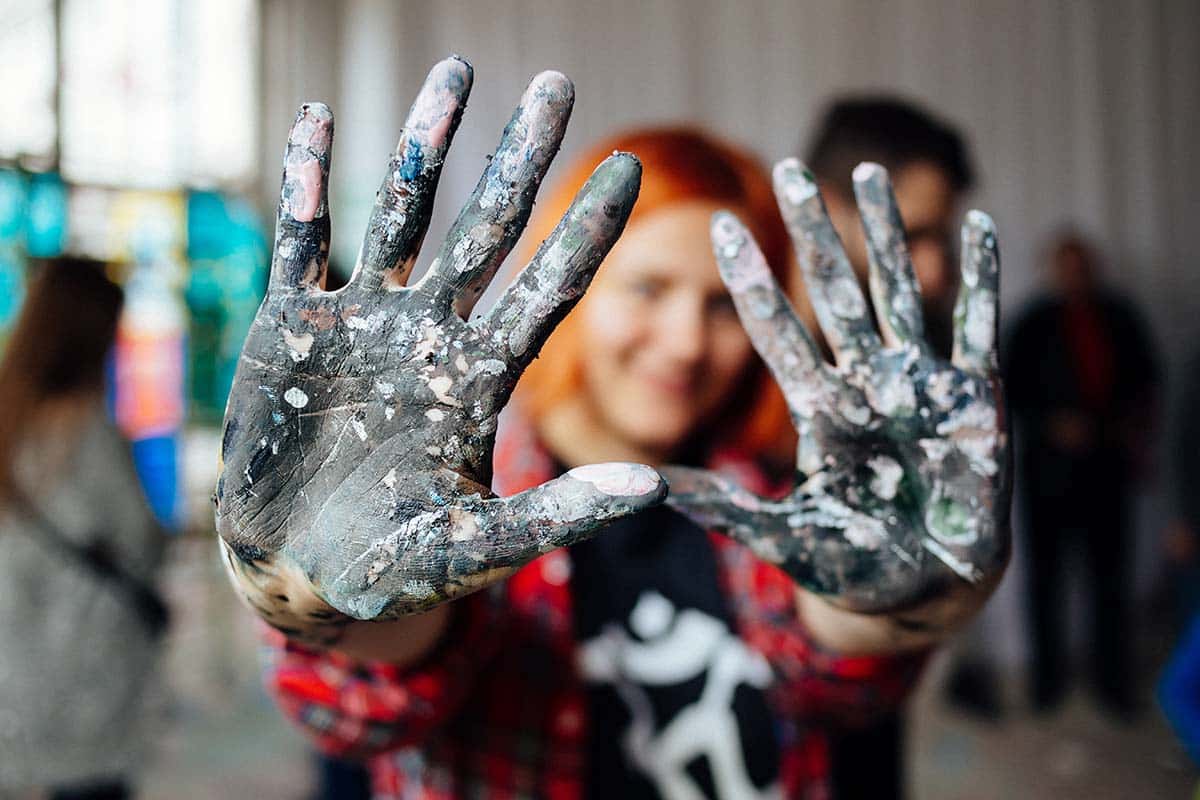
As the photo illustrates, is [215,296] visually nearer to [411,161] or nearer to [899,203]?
[899,203]

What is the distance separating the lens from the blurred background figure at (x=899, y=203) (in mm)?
1162

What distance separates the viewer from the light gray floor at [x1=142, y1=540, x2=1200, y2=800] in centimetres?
232

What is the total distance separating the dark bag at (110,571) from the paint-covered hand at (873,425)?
1.17m

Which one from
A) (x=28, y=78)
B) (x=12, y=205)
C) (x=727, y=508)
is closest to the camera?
(x=727, y=508)

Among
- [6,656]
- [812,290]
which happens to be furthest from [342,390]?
[6,656]

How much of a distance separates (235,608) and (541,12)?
2.58 meters

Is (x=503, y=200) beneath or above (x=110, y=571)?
above

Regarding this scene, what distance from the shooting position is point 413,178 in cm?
56

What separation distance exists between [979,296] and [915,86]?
2.94 m

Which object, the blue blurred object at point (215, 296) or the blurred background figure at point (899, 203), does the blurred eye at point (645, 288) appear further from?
the blue blurred object at point (215, 296)

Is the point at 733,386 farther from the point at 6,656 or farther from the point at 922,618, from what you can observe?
the point at 6,656

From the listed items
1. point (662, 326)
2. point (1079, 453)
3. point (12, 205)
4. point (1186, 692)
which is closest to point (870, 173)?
point (662, 326)

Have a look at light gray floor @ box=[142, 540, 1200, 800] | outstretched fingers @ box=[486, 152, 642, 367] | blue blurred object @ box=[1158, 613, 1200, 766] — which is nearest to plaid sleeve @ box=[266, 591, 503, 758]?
outstretched fingers @ box=[486, 152, 642, 367]

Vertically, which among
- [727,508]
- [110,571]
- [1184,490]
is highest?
A: [727,508]
